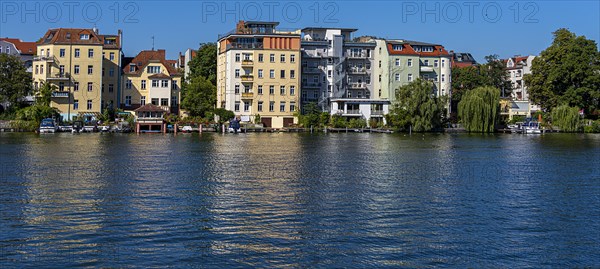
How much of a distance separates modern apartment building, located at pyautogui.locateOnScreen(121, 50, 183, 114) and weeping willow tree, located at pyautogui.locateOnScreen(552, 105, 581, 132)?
54.8 metres

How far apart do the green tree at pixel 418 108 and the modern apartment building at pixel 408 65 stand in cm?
931

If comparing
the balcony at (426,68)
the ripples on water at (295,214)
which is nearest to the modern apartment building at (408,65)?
the balcony at (426,68)

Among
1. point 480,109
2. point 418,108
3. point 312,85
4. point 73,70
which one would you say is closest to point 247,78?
point 312,85

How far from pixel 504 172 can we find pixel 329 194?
49.2ft

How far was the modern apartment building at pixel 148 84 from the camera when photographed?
104m

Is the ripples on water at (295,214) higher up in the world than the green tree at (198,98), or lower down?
lower down

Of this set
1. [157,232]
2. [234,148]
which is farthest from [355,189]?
[234,148]

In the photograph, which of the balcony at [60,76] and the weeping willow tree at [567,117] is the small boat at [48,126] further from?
the weeping willow tree at [567,117]

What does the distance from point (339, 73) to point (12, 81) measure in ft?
152

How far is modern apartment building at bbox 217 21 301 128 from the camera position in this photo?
10300cm

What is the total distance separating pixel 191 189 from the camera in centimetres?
3120

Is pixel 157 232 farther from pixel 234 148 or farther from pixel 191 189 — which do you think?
pixel 234 148

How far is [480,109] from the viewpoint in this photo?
319 ft

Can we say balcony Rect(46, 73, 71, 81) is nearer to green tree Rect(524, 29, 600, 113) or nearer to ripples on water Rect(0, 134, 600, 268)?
ripples on water Rect(0, 134, 600, 268)
